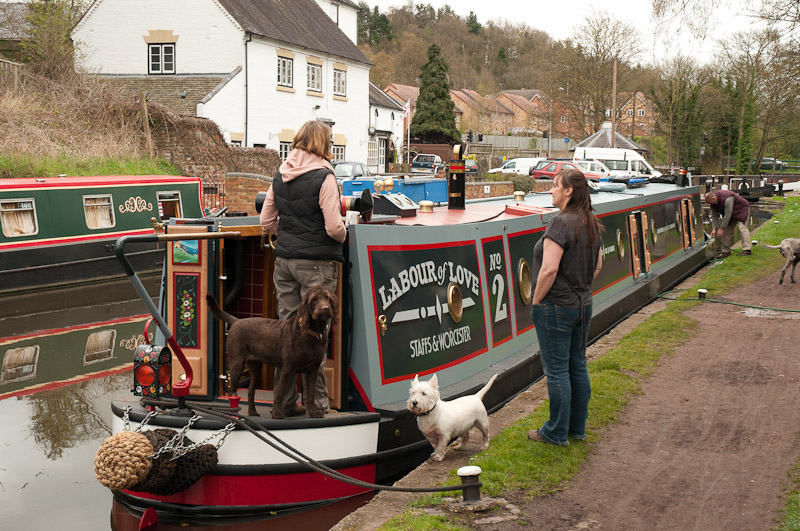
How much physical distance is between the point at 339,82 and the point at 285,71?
445cm

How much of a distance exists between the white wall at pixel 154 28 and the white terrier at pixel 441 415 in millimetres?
26710

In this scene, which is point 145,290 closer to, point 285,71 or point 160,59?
point 285,71

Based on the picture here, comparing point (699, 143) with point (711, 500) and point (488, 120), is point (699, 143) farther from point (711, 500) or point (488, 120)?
point (711, 500)

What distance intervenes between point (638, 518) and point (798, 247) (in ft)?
31.9

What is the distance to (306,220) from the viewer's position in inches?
198

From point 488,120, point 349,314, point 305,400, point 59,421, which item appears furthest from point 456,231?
point 488,120

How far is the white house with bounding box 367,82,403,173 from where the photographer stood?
136 ft

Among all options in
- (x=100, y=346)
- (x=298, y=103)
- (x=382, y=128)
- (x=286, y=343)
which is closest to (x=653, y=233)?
(x=100, y=346)

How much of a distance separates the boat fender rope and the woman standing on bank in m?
2.13

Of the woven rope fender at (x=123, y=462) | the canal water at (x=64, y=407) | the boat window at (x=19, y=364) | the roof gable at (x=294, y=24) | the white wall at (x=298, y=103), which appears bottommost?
the boat window at (x=19, y=364)

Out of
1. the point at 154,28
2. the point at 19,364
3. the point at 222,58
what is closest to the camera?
the point at 19,364

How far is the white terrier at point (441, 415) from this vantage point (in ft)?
16.9

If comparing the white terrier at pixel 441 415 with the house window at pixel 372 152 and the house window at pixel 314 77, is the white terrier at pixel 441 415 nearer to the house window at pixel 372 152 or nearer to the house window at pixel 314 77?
the house window at pixel 314 77

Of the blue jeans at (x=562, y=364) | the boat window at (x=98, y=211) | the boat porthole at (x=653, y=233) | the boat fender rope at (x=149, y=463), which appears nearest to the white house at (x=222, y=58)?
the boat window at (x=98, y=211)
